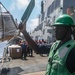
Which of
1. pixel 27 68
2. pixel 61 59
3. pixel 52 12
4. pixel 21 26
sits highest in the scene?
pixel 21 26

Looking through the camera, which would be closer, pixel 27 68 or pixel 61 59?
pixel 61 59

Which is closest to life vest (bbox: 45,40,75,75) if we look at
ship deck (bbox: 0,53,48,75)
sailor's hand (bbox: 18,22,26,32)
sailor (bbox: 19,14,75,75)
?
sailor (bbox: 19,14,75,75)

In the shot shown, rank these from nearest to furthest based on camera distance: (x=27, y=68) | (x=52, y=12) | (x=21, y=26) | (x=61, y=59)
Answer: (x=61, y=59)
(x=21, y=26)
(x=27, y=68)
(x=52, y=12)

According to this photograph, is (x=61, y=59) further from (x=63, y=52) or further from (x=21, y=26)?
(x=21, y=26)

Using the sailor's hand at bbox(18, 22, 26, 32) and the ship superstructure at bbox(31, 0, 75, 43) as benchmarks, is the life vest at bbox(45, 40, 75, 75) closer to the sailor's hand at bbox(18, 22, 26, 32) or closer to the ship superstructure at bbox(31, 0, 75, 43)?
the sailor's hand at bbox(18, 22, 26, 32)

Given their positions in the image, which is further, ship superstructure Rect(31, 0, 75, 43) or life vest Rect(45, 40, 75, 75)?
ship superstructure Rect(31, 0, 75, 43)

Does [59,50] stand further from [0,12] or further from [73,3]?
[73,3]

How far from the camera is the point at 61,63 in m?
2.96

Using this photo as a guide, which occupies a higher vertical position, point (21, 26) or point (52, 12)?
point (21, 26)

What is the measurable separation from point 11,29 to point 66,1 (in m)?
22.8

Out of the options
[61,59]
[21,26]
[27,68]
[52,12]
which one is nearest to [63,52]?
[61,59]

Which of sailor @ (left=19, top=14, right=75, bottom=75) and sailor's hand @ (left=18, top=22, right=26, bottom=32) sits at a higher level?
sailor's hand @ (left=18, top=22, right=26, bottom=32)

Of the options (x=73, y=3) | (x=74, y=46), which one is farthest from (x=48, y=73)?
(x=73, y=3)

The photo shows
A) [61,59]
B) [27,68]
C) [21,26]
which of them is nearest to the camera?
[61,59]
